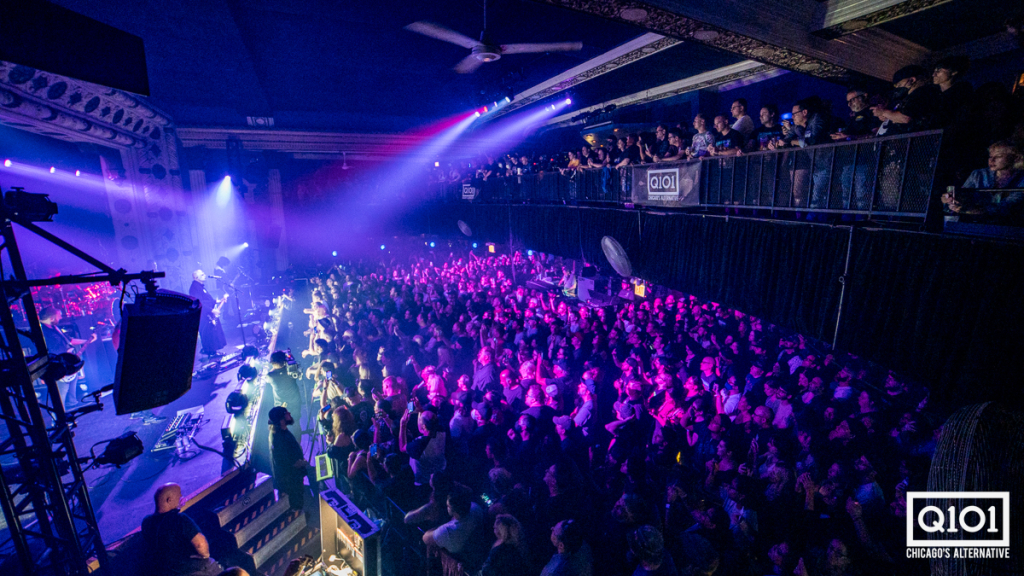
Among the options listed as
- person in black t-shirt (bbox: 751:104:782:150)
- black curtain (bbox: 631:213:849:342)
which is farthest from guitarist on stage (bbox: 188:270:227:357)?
person in black t-shirt (bbox: 751:104:782:150)

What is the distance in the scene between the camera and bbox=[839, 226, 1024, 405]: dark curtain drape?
326cm

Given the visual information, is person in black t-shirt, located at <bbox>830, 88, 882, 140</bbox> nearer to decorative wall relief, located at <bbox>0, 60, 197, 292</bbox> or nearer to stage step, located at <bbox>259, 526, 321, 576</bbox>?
stage step, located at <bbox>259, 526, 321, 576</bbox>

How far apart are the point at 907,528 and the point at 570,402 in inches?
135

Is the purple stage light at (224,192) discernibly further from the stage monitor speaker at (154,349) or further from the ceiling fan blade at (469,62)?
the stage monitor speaker at (154,349)

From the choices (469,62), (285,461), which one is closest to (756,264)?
(469,62)

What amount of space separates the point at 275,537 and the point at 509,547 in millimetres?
2929

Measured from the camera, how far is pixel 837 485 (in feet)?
11.8

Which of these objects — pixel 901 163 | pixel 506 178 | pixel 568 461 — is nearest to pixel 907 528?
pixel 568 461

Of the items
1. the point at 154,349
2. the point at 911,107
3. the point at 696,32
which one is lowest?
the point at 154,349

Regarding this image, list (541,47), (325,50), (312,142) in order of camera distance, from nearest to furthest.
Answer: (541,47)
(325,50)
(312,142)

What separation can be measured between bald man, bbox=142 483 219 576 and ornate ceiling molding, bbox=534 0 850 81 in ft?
18.6

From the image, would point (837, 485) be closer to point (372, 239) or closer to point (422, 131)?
point (422, 131)

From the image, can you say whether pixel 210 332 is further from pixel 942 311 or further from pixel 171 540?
pixel 942 311

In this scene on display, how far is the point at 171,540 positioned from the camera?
345cm
